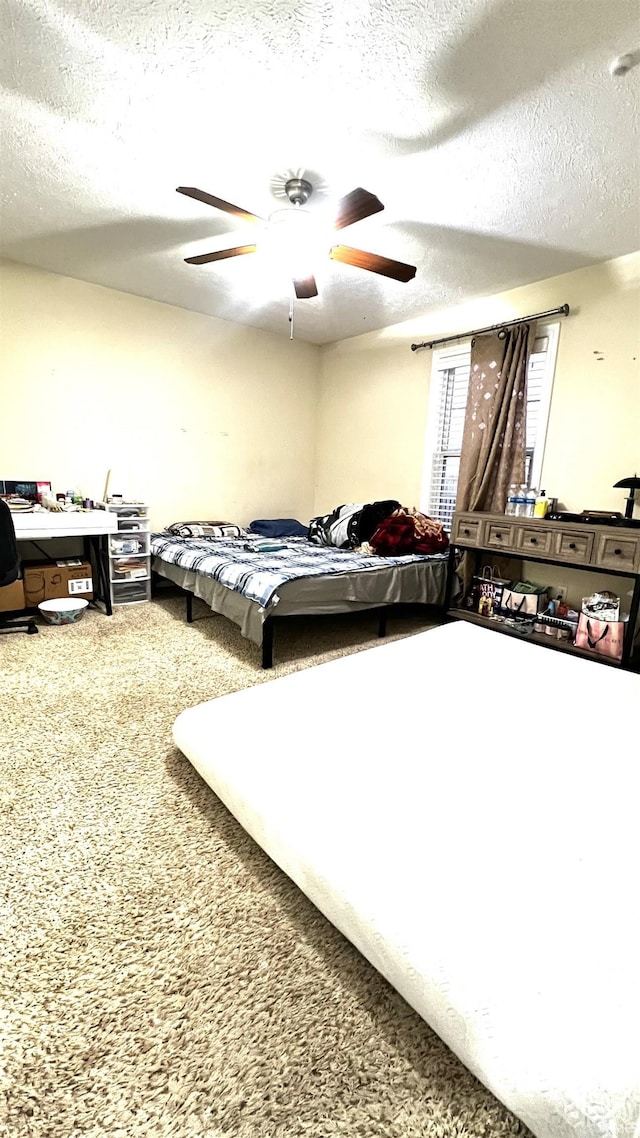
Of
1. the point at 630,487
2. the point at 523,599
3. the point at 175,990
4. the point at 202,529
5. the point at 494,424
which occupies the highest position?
the point at 494,424

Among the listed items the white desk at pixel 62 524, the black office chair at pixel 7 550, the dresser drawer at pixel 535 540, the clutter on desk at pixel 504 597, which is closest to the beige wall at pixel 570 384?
the dresser drawer at pixel 535 540

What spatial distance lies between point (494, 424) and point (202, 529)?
8.38 feet

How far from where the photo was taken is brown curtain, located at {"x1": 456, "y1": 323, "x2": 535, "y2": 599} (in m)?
3.32

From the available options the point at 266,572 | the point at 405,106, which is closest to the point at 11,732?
the point at 266,572

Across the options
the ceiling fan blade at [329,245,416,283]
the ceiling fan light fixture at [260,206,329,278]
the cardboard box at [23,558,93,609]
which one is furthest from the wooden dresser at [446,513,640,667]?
the cardboard box at [23,558,93,609]

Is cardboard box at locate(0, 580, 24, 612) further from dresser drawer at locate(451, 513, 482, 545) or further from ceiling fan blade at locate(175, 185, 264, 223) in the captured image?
dresser drawer at locate(451, 513, 482, 545)

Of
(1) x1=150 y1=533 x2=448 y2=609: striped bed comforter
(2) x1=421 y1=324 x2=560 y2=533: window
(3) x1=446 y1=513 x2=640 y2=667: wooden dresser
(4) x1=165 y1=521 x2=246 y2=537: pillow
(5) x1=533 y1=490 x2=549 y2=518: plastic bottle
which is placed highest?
(2) x1=421 y1=324 x2=560 y2=533: window

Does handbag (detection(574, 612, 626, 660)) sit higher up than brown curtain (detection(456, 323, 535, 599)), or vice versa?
brown curtain (detection(456, 323, 535, 599))

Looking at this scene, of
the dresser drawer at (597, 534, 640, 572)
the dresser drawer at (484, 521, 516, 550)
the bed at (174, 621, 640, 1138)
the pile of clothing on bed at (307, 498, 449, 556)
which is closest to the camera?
the bed at (174, 621, 640, 1138)

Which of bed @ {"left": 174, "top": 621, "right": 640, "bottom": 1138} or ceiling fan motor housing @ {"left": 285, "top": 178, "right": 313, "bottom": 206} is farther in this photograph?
ceiling fan motor housing @ {"left": 285, "top": 178, "right": 313, "bottom": 206}

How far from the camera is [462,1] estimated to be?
1.41 meters

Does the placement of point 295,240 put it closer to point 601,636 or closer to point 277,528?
point 277,528

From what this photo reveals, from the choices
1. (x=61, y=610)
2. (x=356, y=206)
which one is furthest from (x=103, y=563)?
(x=356, y=206)

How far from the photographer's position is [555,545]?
2.78 m
